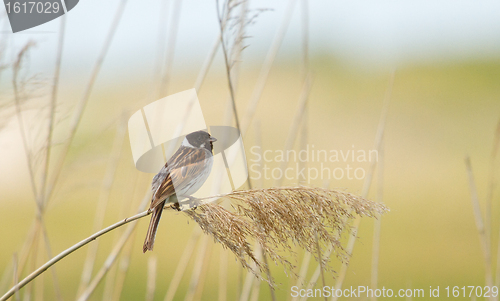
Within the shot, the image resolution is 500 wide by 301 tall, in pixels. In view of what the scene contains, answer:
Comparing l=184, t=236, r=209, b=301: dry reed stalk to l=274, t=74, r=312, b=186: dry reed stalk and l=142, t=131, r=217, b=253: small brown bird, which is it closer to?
l=142, t=131, r=217, b=253: small brown bird

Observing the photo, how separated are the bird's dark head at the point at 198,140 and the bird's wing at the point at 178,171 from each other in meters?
0.03

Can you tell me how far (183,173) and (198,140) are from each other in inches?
9.6

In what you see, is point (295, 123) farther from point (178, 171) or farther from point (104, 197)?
point (104, 197)

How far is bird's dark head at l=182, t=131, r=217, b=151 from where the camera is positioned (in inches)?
60.4

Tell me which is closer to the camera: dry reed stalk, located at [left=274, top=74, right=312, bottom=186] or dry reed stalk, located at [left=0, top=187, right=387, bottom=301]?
dry reed stalk, located at [left=0, top=187, right=387, bottom=301]

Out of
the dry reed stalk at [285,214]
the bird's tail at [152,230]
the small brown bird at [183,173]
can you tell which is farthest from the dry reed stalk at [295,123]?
the bird's tail at [152,230]

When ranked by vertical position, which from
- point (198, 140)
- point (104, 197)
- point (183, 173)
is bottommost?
point (104, 197)

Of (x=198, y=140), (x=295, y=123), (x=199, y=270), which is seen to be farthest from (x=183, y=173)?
(x=295, y=123)

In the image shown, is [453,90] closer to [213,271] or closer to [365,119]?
[365,119]

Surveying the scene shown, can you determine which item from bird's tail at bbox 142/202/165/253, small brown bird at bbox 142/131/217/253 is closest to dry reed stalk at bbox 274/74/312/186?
small brown bird at bbox 142/131/217/253

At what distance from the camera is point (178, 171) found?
1.32 meters

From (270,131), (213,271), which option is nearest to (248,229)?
(213,271)

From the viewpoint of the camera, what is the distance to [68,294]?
328 centimetres

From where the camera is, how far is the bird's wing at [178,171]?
1.17m
